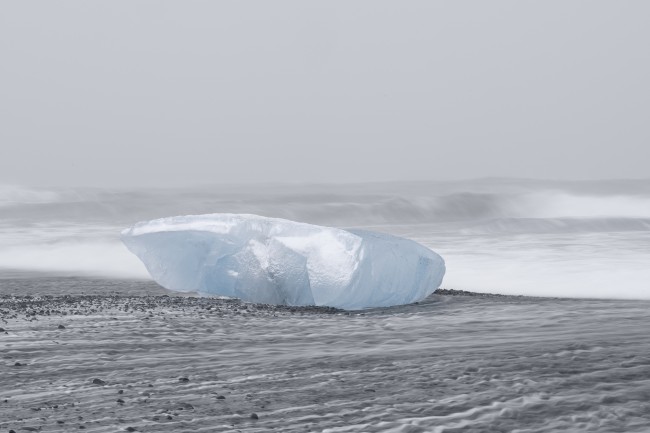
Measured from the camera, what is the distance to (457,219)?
26.0 m

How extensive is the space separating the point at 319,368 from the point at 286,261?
115 inches

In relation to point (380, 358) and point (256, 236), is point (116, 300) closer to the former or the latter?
point (256, 236)

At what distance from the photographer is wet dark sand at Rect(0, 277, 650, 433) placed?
12.5 ft

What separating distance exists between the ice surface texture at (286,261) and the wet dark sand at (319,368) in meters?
0.30

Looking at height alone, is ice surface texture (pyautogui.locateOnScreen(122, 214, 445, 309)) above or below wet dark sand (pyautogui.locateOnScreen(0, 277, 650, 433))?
above

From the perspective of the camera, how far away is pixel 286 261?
7.66m

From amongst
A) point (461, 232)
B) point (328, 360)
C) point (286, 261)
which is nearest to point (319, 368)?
point (328, 360)

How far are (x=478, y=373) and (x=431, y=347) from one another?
797mm

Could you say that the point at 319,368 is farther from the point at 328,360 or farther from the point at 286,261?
the point at 286,261

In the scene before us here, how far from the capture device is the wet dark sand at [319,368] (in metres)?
3.80

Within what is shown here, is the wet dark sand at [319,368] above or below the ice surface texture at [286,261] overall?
below

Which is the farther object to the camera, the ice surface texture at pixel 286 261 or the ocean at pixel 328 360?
the ice surface texture at pixel 286 261

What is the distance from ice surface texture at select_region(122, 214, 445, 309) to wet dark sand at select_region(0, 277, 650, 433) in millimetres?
305

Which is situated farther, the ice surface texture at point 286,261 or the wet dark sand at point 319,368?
the ice surface texture at point 286,261
